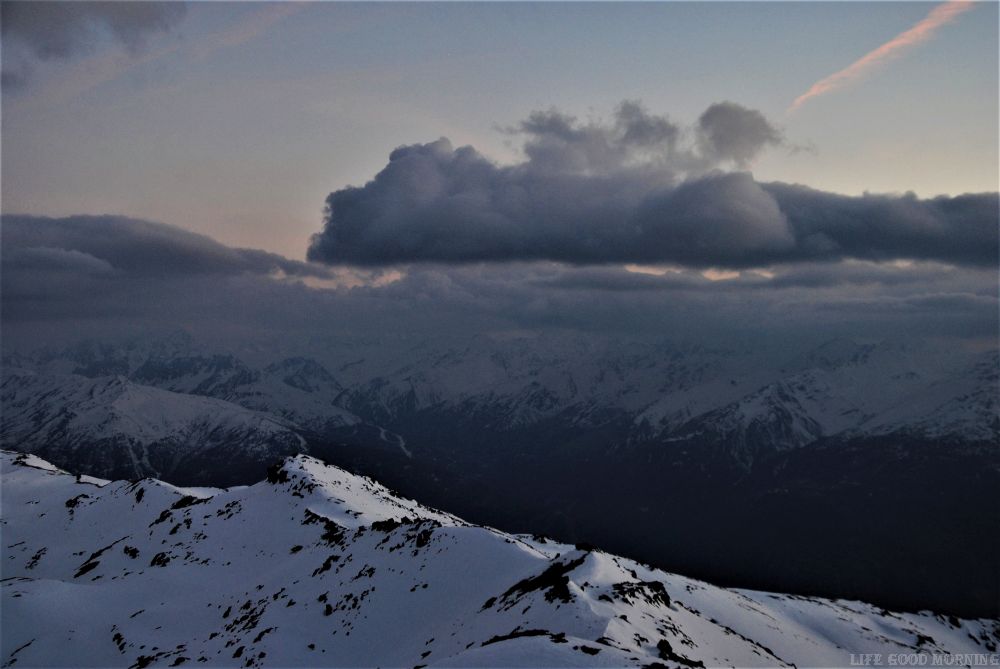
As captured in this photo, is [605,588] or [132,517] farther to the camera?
[132,517]

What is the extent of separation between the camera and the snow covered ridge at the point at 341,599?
2192 inches

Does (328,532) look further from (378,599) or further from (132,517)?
(132,517)

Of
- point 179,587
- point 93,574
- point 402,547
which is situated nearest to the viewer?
point 402,547

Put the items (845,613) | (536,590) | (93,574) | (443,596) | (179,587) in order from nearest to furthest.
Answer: (536,590) < (443,596) < (179,587) < (93,574) < (845,613)

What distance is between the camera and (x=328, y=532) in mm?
102250

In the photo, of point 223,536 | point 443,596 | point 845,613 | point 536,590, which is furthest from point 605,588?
point 845,613

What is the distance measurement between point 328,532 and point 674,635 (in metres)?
65.5

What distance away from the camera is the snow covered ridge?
55.7 meters

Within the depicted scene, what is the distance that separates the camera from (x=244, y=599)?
87.1 meters

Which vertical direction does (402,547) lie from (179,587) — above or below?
above

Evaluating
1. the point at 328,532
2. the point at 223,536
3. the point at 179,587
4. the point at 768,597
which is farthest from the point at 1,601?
the point at 768,597

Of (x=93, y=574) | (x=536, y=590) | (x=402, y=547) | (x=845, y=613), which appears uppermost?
(x=536, y=590)

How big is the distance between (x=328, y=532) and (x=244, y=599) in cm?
1783

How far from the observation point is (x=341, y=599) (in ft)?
251
